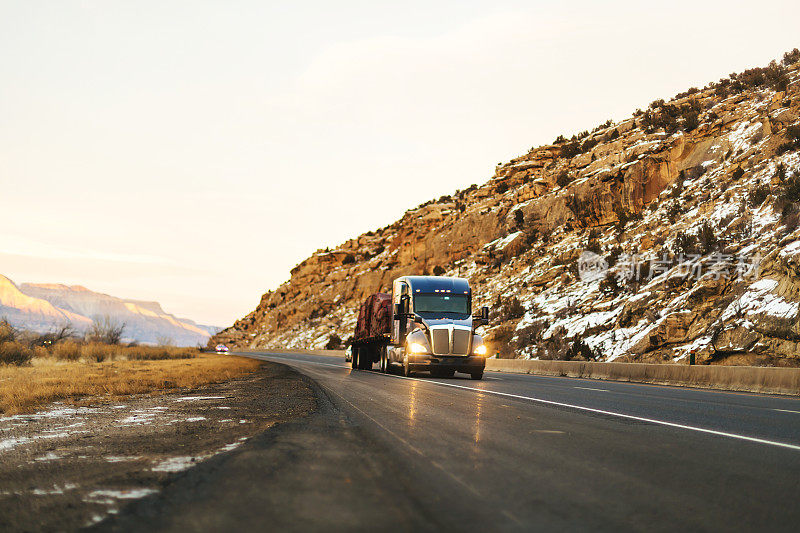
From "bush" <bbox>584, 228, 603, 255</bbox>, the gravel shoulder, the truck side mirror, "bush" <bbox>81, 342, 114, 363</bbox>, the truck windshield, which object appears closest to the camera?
the gravel shoulder

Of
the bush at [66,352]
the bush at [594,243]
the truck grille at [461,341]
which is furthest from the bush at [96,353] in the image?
the bush at [594,243]

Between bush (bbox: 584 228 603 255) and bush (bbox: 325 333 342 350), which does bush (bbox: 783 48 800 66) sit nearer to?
bush (bbox: 584 228 603 255)

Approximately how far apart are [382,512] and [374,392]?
11951mm

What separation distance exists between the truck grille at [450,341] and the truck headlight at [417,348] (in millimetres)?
419

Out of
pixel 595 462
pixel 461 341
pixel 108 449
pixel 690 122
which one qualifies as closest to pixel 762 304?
pixel 461 341

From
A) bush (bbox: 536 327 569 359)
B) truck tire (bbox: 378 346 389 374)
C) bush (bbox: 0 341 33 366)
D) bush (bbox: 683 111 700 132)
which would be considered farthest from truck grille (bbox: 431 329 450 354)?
bush (bbox: 683 111 700 132)

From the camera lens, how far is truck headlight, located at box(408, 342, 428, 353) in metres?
24.8

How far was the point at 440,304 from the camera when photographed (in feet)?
86.5

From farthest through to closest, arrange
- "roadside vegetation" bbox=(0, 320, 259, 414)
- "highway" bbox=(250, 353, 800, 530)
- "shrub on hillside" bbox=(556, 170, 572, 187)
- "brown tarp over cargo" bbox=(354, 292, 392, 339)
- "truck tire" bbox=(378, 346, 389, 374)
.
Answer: "shrub on hillside" bbox=(556, 170, 572, 187), "brown tarp over cargo" bbox=(354, 292, 392, 339), "truck tire" bbox=(378, 346, 389, 374), "roadside vegetation" bbox=(0, 320, 259, 414), "highway" bbox=(250, 353, 800, 530)

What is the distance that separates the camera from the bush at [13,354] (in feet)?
129

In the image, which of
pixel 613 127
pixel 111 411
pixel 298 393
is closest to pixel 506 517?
pixel 111 411

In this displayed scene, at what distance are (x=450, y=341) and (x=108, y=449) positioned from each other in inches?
679

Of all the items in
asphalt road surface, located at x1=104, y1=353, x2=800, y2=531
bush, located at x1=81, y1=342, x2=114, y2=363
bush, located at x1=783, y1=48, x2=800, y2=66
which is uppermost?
bush, located at x1=783, y1=48, x2=800, y2=66

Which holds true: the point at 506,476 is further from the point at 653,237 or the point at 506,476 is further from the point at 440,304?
the point at 653,237
